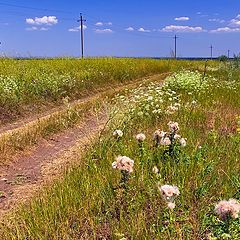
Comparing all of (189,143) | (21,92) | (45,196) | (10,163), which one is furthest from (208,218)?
(21,92)

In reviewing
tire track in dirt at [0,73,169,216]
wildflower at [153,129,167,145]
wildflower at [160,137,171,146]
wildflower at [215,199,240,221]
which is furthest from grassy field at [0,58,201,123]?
wildflower at [215,199,240,221]

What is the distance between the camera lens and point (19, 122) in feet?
34.1

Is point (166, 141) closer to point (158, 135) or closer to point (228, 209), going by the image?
point (158, 135)

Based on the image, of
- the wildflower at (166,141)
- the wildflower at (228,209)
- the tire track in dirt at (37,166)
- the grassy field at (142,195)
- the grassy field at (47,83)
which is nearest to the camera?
the wildflower at (228,209)

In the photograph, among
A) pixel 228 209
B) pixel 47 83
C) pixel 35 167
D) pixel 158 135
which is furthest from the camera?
pixel 47 83

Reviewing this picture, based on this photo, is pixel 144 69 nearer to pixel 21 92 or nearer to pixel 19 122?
pixel 21 92

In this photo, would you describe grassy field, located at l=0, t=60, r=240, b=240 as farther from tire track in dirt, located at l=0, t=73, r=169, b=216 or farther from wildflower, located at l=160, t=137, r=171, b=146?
tire track in dirt, located at l=0, t=73, r=169, b=216

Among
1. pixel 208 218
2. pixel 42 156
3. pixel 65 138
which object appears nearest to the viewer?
pixel 208 218

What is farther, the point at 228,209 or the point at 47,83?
→ the point at 47,83

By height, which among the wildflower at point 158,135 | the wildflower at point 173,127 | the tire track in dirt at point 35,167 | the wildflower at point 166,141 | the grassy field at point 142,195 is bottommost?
the tire track in dirt at point 35,167

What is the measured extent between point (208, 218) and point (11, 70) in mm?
12200

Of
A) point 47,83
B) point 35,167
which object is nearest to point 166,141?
point 35,167

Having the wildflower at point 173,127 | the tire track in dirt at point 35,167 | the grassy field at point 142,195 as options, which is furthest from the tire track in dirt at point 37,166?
the wildflower at point 173,127

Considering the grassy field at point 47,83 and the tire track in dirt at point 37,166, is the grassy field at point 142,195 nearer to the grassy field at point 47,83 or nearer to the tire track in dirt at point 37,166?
the tire track in dirt at point 37,166
